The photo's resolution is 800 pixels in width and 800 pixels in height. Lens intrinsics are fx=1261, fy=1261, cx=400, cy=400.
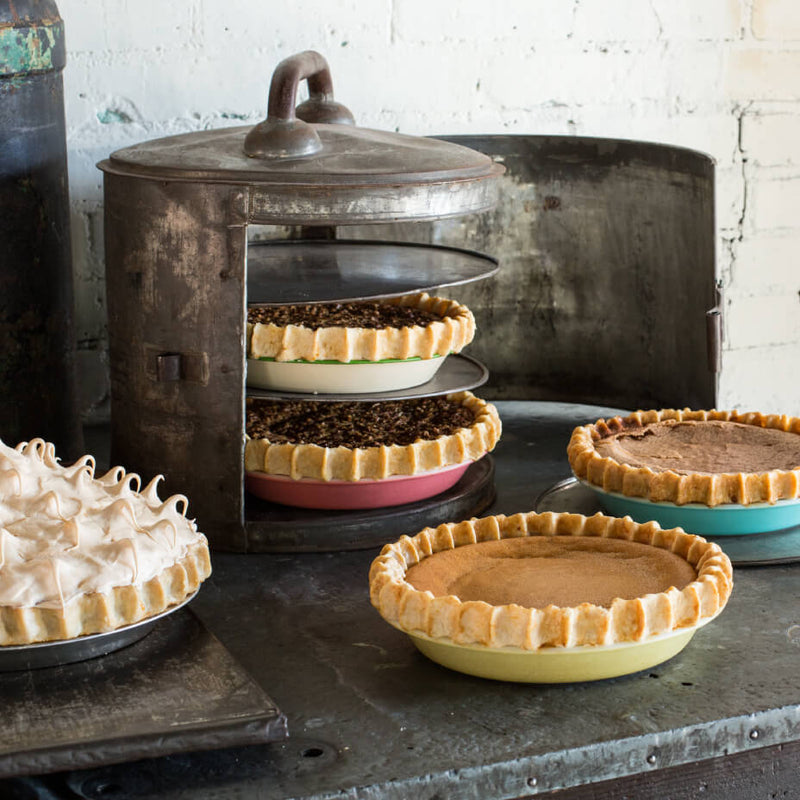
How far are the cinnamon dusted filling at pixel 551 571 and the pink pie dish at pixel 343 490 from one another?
0.82ft

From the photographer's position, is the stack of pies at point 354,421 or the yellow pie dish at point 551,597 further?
the stack of pies at point 354,421

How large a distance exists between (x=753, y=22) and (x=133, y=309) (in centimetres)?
133

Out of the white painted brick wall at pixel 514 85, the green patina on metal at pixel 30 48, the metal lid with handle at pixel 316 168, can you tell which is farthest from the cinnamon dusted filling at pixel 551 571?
the white painted brick wall at pixel 514 85

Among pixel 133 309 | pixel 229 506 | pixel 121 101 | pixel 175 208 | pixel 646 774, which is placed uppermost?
pixel 121 101

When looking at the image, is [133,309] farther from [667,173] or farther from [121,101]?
[667,173]

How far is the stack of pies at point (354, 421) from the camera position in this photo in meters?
1.43

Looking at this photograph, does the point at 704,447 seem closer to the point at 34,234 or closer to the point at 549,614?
the point at 549,614

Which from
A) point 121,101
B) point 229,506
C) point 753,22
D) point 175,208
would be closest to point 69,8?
point 121,101

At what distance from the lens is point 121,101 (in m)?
1.83

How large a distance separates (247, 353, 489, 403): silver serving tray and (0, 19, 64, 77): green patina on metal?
46cm

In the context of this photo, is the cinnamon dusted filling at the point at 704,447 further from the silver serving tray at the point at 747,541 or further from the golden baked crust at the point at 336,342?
the golden baked crust at the point at 336,342

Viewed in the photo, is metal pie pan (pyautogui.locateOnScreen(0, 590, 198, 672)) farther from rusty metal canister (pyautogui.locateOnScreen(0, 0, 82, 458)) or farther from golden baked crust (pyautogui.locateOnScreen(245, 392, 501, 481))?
rusty metal canister (pyautogui.locateOnScreen(0, 0, 82, 458))

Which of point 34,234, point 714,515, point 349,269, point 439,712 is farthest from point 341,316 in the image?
point 439,712

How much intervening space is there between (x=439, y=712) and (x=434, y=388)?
19.8 inches
